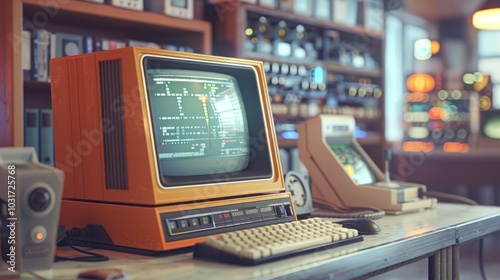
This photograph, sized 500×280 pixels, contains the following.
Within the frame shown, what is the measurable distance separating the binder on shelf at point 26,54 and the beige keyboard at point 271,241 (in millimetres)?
1875

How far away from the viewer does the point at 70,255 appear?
128cm

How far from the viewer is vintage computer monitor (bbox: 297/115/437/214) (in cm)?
203

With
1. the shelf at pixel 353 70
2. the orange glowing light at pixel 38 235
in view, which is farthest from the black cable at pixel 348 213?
the shelf at pixel 353 70

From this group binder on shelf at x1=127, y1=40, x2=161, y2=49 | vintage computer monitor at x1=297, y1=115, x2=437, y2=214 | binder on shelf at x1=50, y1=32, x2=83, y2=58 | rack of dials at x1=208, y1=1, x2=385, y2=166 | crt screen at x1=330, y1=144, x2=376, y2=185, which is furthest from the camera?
rack of dials at x1=208, y1=1, x2=385, y2=166

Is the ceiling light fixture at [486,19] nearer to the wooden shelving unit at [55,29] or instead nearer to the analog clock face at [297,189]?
the wooden shelving unit at [55,29]

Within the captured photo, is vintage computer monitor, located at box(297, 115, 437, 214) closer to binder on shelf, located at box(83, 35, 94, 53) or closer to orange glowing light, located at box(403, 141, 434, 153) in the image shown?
binder on shelf, located at box(83, 35, 94, 53)

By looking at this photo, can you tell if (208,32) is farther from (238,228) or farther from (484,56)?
(484,56)

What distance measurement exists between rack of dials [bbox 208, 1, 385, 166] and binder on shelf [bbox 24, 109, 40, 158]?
4.18 feet

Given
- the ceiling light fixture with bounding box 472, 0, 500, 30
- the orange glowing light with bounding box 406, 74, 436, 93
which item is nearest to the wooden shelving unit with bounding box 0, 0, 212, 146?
the ceiling light fixture with bounding box 472, 0, 500, 30

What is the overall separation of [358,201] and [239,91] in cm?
63

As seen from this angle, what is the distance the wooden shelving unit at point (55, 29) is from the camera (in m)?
2.72

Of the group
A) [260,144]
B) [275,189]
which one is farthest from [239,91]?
[275,189]

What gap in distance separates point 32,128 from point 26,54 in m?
0.33

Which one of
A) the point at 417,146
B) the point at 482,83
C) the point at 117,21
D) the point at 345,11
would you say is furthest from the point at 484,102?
the point at 117,21
